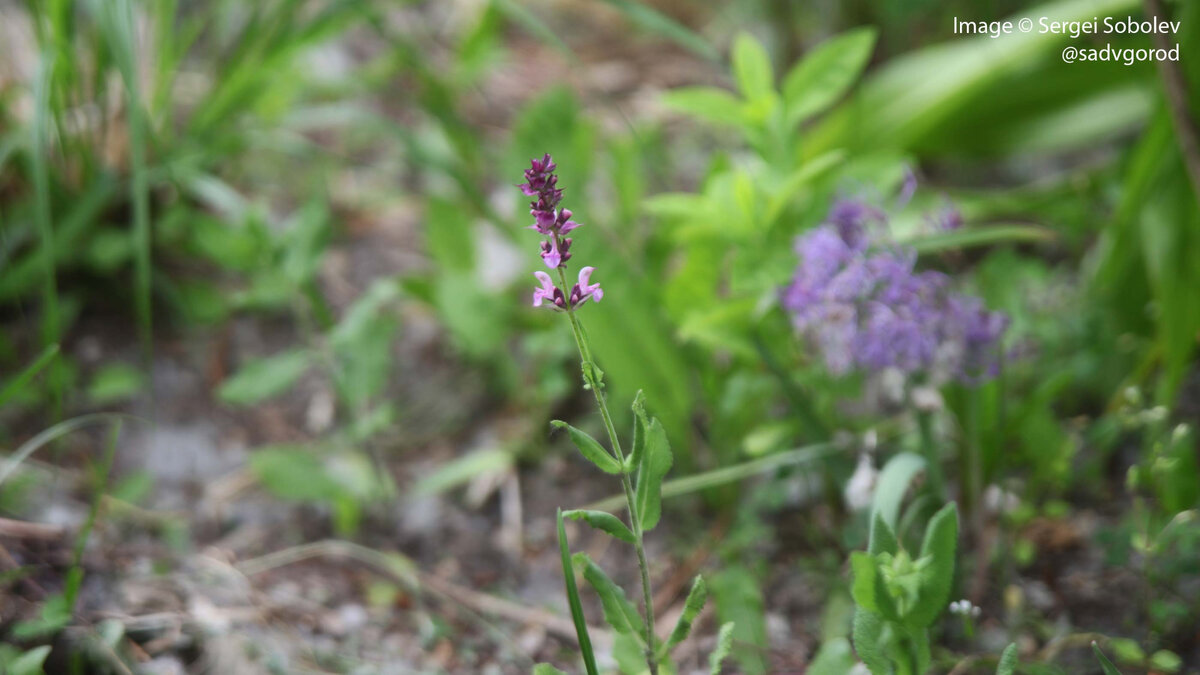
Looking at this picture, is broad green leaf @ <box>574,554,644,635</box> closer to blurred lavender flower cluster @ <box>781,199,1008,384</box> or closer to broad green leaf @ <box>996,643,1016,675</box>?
broad green leaf @ <box>996,643,1016,675</box>

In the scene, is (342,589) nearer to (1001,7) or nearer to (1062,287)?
(1062,287)

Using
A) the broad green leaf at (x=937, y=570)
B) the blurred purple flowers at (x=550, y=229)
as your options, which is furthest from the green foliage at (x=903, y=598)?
the blurred purple flowers at (x=550, y=229)

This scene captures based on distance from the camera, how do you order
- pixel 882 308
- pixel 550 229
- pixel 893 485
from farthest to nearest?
pixel 882 308 < pixel 893 485 < pixel 550 229

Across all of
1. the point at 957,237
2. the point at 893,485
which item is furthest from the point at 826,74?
the point at 893,485

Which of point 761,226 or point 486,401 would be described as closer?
point 761,226

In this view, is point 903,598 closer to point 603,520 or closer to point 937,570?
point 937,570

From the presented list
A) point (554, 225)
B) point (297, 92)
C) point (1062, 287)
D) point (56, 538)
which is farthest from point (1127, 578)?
point (297, 92)

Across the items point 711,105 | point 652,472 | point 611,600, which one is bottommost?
point 611,600
